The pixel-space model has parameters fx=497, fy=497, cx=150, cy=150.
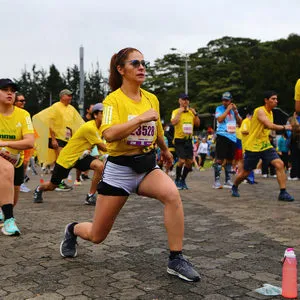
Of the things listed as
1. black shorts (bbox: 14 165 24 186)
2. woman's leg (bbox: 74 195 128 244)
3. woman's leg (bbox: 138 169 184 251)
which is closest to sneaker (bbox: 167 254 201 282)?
woman's leg (bbox: 138 169 184 251)

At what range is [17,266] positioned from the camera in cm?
440

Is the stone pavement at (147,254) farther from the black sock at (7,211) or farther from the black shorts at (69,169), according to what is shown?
the black shorts at (69,169)

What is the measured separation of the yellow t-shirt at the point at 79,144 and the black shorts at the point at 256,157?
9.17ft

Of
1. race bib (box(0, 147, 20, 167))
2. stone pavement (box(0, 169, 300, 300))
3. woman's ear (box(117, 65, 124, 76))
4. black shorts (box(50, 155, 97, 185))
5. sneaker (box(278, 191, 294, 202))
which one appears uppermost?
woman's ear (box(117, 65, 124, 76))

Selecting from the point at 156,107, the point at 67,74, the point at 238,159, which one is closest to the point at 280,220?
the point at 156,107

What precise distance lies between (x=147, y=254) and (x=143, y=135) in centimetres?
139

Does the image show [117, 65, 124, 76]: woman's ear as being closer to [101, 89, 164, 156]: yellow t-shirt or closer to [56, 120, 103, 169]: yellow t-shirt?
[101, 89, 164, 156]: yellow t-shirt

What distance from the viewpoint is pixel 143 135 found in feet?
13.1

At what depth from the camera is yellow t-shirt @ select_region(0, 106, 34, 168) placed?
5.98m

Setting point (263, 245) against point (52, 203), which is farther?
point (52, 203)

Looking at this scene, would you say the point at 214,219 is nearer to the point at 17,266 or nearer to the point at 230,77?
the point at 17,266

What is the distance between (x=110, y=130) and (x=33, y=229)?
285 cm

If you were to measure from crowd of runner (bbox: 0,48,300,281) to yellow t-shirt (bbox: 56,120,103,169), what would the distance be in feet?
0.05

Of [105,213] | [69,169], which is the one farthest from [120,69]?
[69,169]
